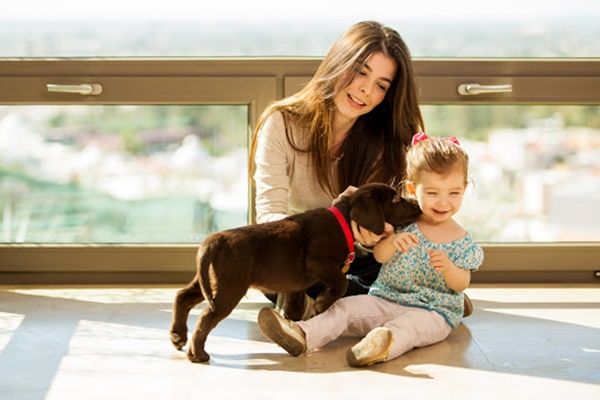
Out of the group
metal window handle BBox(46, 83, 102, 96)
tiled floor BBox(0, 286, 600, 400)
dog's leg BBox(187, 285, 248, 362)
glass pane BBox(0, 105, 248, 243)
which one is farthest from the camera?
glass pane BBox(0, 105, 248, 243)

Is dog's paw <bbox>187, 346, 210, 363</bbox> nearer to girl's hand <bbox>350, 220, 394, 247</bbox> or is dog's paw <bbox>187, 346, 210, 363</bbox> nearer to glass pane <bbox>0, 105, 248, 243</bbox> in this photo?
girl's hand <bbox>350, 220, 394, 247</bbox>

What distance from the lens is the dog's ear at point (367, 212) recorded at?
2.38 m

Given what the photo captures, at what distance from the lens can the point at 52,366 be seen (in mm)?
2240

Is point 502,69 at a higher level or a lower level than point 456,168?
higher

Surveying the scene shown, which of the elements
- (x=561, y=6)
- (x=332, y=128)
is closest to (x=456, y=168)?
(x=332, y=128)

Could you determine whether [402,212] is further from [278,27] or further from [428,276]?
[278,27]

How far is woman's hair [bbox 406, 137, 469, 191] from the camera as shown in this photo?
247 centimetres

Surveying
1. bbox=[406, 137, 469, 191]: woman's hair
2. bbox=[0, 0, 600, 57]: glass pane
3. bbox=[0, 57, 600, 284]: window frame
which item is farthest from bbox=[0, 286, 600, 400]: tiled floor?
bbox=[0, 0, 600, 57]: glass pane

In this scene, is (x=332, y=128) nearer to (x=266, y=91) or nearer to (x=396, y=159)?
(x=396, y=159)

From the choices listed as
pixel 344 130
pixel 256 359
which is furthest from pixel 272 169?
pixel 256 359

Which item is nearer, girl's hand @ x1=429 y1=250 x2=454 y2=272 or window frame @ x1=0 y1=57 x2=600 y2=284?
girl's hand @ x1=429 y1=250 x2=454 y2=272

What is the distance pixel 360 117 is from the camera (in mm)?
2881

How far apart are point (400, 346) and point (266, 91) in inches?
49.1

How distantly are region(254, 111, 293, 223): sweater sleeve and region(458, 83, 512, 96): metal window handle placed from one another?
82 cm
